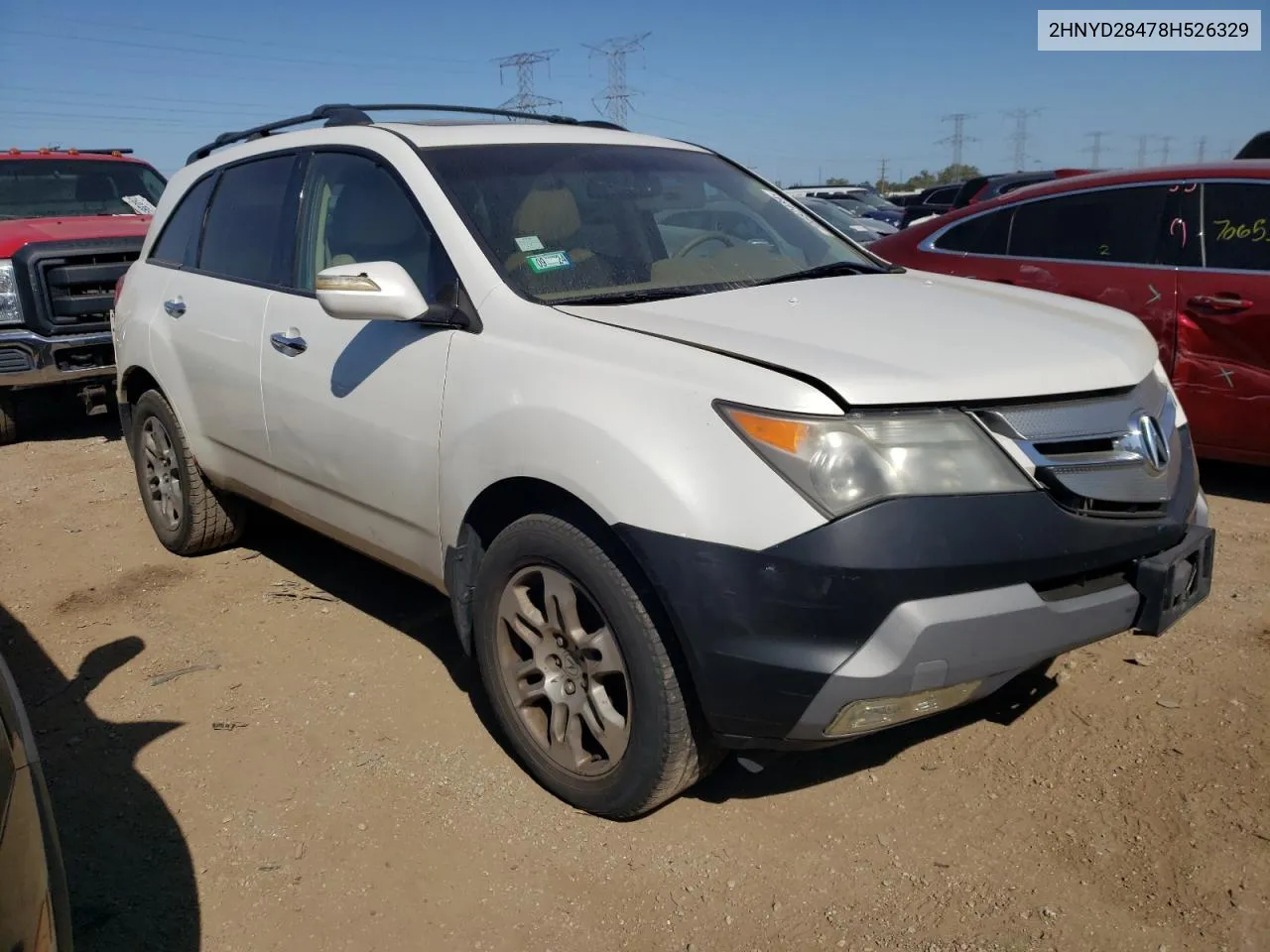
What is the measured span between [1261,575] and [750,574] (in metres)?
2.98

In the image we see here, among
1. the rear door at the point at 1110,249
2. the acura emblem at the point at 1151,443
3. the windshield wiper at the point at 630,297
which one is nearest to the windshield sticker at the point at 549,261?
the windshield wiper at the point at 630,297

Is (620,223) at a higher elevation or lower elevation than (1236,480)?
higher

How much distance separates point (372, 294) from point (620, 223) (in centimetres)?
89

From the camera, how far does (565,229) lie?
329cm

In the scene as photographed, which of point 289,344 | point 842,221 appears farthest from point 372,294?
point 842,221

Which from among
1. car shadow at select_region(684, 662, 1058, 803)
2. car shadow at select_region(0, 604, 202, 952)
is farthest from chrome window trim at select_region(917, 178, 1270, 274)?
car shadow at select_region(0, 604, 202, 952)

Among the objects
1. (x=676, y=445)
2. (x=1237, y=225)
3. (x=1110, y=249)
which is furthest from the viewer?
(x=1110, y=249)

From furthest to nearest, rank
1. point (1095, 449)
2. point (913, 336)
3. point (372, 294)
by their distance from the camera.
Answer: point (372, 294)
point (913, 336)
point (1095, 449)

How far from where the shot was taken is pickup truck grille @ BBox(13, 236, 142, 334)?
24.2 ft

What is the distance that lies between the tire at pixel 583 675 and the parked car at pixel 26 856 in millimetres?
1201

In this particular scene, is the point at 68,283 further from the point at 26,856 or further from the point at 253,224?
the point at 26,856

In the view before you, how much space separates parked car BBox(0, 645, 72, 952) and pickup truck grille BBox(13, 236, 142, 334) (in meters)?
6.23

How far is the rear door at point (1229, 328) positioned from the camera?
16.2 ft

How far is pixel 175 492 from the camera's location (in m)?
4.96
